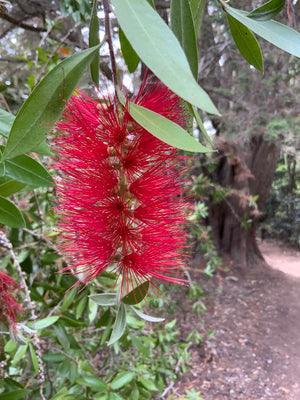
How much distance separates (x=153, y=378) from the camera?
1.58 m

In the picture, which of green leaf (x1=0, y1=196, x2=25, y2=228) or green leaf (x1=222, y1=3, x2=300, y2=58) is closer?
green leaf (x1=222, y1=3, x2=300, y2=58)

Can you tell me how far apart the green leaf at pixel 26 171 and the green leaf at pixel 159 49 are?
36 cm

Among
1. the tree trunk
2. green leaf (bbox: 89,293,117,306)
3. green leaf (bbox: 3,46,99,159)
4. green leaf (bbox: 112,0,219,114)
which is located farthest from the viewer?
the tree trunk

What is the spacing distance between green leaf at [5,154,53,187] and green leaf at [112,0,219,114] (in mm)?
355

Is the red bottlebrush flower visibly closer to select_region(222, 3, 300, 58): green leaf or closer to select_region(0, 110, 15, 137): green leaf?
select_region(0, 110, 15, 137): green leaf

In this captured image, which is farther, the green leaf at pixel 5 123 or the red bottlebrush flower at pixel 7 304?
the red bottlebrush flower at pixel 7 304

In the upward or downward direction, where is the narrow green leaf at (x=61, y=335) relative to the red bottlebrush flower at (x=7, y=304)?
downward

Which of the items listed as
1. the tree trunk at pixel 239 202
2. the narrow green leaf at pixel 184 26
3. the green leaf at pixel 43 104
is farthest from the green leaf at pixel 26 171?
the tree trunk at pixel 239 202

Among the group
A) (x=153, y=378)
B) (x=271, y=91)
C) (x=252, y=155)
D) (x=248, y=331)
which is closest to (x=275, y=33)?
(x=153, y=378)

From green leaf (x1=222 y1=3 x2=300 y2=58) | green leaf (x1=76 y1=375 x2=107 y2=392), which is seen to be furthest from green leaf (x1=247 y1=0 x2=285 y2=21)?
green leaf (x1=76 y1=375 x2=107 y2=392)

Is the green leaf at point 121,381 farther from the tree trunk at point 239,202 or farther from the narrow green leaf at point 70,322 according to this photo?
the tree trunk at point 239,202

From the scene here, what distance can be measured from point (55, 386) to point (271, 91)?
301cm

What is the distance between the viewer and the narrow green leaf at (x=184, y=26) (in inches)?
17.1

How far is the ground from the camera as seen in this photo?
2.89 metres
